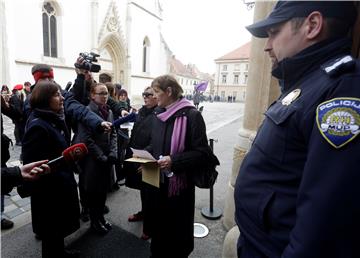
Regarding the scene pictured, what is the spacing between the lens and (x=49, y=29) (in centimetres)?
1465

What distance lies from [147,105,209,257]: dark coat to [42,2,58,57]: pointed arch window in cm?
1549

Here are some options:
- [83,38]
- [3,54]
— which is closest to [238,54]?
[83,38]

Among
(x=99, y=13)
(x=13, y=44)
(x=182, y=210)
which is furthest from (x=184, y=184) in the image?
(x=99, y=13)

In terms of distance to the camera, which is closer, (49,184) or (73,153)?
(73,153)

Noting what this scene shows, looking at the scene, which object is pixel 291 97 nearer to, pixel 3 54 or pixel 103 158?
pixel 103 158

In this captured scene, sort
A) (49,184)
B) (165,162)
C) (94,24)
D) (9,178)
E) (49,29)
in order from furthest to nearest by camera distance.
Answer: (94,24) → (49,29) → (49,184) → (165,162) → (9,178)

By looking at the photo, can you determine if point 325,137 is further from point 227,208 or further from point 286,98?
point 227,208

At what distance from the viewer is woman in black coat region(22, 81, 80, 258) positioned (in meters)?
2.10

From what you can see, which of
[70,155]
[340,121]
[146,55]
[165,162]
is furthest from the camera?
[146,55]

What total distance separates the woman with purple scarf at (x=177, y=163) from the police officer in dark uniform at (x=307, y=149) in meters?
0.94

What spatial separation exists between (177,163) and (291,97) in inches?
48.5

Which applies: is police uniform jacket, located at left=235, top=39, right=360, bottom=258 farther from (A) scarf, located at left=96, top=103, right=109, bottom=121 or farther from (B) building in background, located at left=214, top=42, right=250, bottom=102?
(B) building in background, located at left=214, top=42, right=250, bottom=102

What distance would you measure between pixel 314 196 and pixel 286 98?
1.38ft

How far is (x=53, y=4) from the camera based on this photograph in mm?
14523
